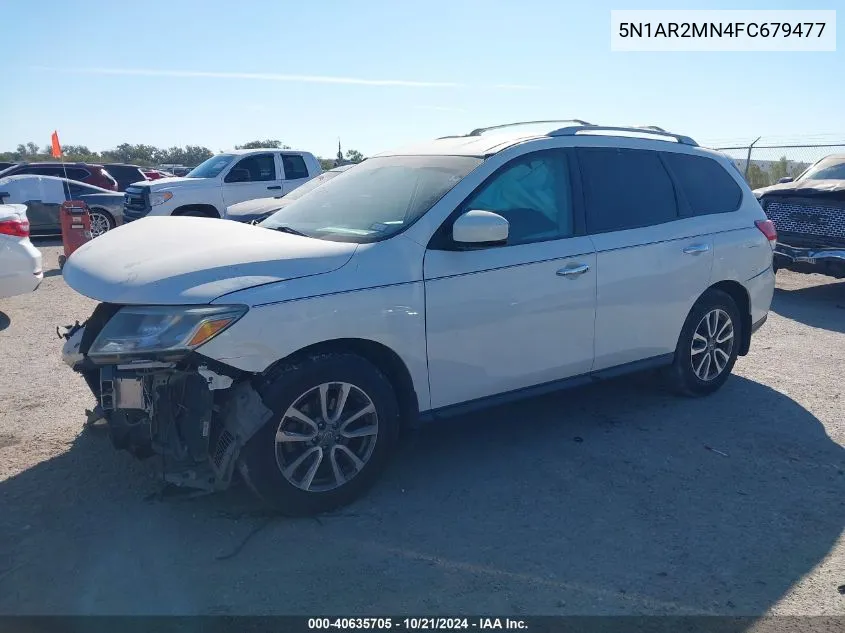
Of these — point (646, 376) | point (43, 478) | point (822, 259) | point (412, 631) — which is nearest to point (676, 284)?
point (646, 376)

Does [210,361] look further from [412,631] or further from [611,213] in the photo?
[611,213]

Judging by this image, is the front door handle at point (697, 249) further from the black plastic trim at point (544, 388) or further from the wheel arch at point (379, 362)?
the wheel arch at point (379, 362)

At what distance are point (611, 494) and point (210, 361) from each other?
2253 millimetres

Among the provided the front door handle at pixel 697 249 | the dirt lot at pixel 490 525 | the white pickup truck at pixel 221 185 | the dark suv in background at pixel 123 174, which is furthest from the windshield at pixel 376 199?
the dark suv in background at pixel 123 174

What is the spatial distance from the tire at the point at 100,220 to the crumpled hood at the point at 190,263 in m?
11.6

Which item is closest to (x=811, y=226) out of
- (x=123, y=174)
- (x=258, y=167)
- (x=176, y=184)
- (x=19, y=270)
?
(x=19, y=270)

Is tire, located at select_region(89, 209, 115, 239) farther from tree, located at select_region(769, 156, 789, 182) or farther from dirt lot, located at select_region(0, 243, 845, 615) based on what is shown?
tree, located at select_region(769, 156, 789, 182)

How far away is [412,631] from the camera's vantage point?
287 cm

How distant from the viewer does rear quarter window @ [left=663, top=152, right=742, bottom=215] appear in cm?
530

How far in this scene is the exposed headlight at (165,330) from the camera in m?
3.29

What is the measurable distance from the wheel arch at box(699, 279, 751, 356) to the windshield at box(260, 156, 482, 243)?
243 centimetres

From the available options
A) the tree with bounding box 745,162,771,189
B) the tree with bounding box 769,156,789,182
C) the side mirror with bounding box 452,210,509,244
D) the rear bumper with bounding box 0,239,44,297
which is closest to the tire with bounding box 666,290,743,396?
the side mirror with bounding box 452,210,509,244

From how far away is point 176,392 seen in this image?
352 centimetres

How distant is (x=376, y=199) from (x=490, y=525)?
2.01 metres
